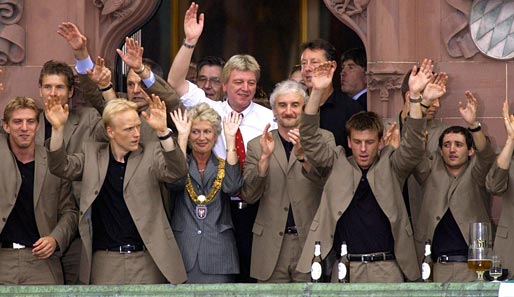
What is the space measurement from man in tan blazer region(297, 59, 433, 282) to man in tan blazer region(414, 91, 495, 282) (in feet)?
1.01

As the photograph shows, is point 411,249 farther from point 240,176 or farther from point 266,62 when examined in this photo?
point 266,62

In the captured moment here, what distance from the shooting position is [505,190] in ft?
48.8

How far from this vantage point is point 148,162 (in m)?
14.8

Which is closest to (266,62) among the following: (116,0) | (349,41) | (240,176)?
(349,41)

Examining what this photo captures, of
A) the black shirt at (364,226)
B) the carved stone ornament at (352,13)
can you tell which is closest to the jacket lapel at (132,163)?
the black shirt at (364,226)

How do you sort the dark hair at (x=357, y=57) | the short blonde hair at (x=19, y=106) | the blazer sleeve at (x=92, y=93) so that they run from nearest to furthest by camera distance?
the short blonde hair at (x=19, y=106), the blazer sleeve at (x=92, y=93), the dark hair at (x=357, y=57)

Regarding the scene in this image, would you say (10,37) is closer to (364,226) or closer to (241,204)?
(241,204)

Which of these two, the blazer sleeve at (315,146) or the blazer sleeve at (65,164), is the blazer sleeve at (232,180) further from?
the blazer sleeve at (65,164)

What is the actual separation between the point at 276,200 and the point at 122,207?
1.25 meters

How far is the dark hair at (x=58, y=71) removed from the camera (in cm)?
1530

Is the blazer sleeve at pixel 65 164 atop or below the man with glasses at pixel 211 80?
below

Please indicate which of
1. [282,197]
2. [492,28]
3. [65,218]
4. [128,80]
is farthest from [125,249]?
[492,28]

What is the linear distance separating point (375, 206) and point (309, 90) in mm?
1471

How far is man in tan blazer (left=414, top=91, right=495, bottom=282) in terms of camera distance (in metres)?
14.9
